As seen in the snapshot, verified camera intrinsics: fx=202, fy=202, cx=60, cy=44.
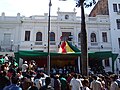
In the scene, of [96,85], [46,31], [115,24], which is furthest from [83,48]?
[115,24]

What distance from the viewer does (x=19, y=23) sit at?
27.0 m

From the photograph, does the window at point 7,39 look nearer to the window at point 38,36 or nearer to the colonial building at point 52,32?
the colonial building at point 52,32

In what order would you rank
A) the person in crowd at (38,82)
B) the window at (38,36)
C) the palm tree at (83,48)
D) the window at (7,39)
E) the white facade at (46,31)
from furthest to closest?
the window at (38,36) → the white facade at (46,31) → the window at (7,39) → the palm tree at (83,48) → the person in crowd at (38,82)

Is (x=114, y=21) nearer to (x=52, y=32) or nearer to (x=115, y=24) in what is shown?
(x=115, y=24)

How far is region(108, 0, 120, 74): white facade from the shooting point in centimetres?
2729

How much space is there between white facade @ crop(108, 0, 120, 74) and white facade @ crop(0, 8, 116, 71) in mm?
282

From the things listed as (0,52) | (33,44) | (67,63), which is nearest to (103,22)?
(67,63)

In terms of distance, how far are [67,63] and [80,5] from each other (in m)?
12.7

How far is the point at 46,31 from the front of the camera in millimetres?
27234

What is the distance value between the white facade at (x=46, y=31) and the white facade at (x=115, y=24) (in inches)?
11.1

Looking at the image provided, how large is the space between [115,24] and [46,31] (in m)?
9.71

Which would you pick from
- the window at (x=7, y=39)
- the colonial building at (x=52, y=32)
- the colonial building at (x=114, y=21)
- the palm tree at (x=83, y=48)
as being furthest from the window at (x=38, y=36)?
the palm tree at (x=83, y=48)

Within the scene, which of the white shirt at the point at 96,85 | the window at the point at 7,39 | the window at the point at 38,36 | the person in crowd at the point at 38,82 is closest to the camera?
the person in crowd at the point at 38,82

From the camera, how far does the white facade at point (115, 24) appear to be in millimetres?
27291
